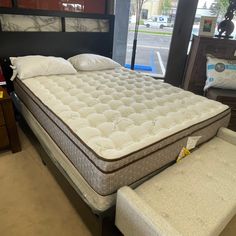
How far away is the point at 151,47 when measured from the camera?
4.19m

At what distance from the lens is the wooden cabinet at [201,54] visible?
9.23ft

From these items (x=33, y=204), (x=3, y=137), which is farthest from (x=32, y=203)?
(x=3, y=137)

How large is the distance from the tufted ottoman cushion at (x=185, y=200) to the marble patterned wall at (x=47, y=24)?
7.73 feet

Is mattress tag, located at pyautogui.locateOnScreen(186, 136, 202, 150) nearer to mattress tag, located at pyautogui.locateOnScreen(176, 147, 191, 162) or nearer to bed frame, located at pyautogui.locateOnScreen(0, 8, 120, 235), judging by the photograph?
mattress tag, located at pyautogui.locateOnScreen(176, 147, 191, 162)

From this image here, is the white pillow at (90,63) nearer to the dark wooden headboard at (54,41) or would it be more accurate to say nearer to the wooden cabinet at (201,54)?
the dark wooden headboard at (54,41)

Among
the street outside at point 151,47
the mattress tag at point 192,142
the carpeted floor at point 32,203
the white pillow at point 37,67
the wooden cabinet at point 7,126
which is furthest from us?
the street outside at point 151,47

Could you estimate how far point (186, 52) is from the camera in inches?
135

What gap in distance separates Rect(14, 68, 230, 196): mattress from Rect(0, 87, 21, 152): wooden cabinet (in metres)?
0.19

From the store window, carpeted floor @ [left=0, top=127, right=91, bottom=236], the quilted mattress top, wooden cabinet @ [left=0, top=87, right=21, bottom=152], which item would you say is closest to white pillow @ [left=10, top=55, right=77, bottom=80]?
the quilted mattress top

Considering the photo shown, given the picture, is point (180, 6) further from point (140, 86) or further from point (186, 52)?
point (140, 86)

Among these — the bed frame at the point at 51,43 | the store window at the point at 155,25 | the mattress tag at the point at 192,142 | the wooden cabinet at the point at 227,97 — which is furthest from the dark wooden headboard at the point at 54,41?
the mattress tag at the point at 192,142

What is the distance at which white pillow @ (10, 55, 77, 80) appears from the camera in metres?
2.16

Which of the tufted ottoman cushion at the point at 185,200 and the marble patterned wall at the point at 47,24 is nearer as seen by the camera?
the tufted ottoman cushion at the point at 185,200

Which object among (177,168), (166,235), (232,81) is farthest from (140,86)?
(166,235)
